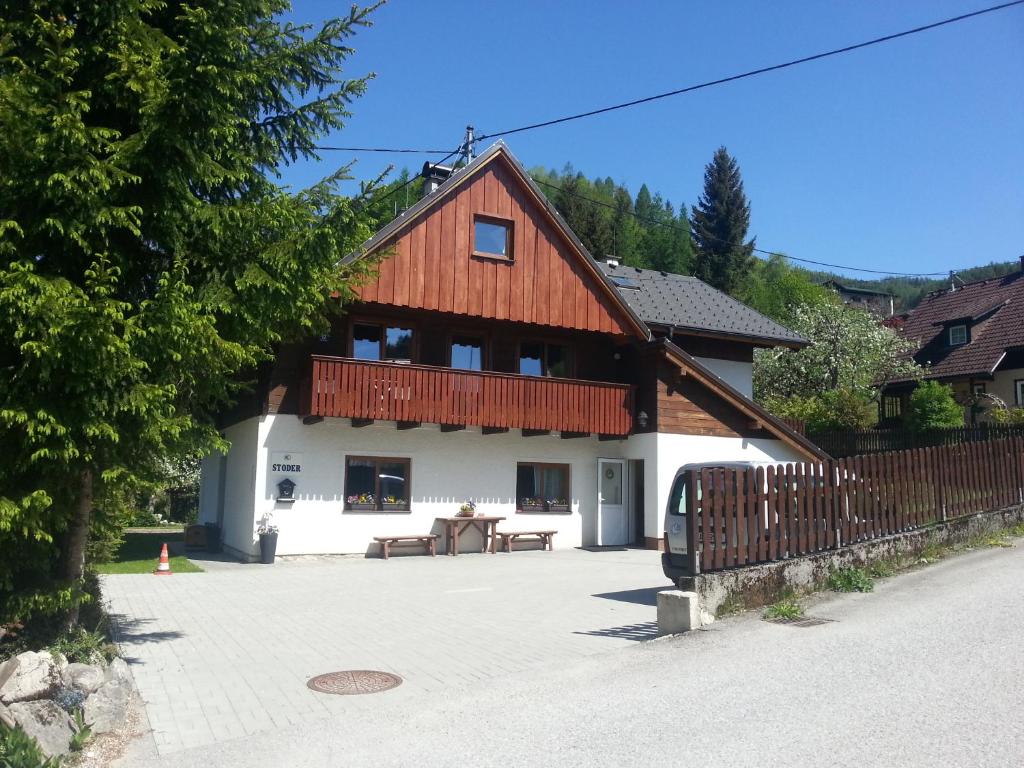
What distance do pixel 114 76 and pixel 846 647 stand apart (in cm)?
805

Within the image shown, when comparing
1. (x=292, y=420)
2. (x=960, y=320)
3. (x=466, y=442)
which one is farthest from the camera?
(x=960, y=320)

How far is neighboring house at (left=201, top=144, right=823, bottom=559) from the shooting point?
59.0 feet

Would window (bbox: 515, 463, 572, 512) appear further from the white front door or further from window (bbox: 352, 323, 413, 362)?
window (bbox: 352, 323, 413, 362)

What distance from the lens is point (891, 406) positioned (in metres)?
39.5

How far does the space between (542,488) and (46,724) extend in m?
15.5

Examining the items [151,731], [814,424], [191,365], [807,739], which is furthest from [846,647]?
[814,424]

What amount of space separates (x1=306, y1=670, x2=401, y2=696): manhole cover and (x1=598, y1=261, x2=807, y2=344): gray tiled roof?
16591 millimetres

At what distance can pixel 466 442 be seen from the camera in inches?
781

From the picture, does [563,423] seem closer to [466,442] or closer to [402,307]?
[466,442]

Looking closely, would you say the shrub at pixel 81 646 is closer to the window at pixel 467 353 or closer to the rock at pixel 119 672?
the rock at pixel 119 672

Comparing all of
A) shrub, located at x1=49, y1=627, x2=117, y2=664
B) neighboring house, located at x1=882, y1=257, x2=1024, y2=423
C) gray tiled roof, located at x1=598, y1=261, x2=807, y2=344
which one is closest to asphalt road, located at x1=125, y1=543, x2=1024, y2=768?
shrub, located at x1=49, y1=627, x2=117, y2=664

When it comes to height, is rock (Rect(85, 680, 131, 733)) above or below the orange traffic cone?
below

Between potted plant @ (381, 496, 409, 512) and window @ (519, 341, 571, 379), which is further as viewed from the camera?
window @ (519, 341, 571, 379)

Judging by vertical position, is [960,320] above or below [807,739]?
above
